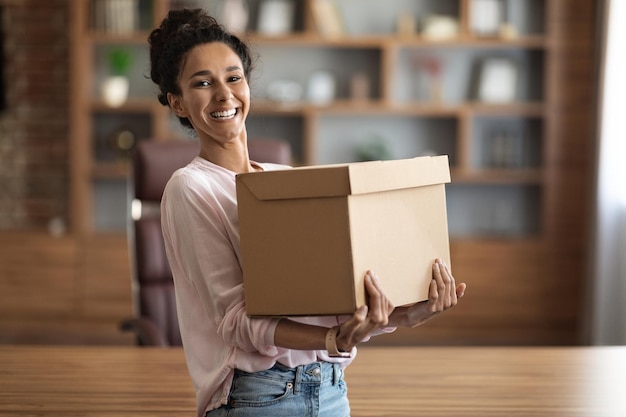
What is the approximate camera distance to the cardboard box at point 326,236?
1.37 m

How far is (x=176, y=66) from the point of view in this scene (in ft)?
5.27

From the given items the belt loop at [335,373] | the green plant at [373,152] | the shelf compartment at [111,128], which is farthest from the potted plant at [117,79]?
the belt loop at [335,373]

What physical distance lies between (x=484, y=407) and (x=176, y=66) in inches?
32.3

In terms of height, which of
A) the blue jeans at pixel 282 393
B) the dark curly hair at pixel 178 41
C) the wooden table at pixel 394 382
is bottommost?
the wooden table at pixel 394 382

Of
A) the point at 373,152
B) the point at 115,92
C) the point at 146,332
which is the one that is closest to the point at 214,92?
the point at 146,332

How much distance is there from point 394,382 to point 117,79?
3885mm

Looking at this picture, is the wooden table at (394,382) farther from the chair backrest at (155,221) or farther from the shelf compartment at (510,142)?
the shelf compartment at (510,142)

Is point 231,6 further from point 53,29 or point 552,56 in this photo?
point 552,56

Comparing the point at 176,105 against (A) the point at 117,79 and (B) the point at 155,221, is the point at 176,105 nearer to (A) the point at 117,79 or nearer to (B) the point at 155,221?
(B) the point at 155,221

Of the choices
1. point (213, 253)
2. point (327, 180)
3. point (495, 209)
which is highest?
point (327, 180)

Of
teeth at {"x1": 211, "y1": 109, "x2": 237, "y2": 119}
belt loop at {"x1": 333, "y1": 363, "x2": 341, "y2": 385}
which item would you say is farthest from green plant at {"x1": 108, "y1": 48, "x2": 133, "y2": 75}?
belt loop at {"x1": 333, "y1": 363, "x2": 341, "y2": 385}

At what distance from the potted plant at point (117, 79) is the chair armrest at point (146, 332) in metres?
2.78

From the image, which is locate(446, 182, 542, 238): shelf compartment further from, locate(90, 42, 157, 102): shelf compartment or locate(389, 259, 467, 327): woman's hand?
locate(389, 259, 467, 327): woman's hand

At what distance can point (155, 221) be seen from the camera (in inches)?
124
